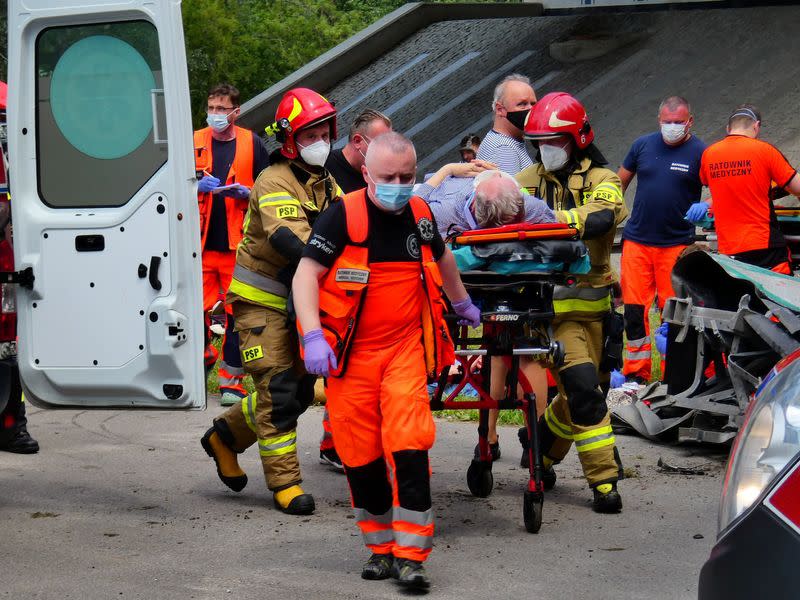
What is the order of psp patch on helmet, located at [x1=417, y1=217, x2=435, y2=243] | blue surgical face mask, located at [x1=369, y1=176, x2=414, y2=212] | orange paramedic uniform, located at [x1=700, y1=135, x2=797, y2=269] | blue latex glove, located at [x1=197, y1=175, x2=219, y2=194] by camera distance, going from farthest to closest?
orange paramedic uniform, located at [x1=700, y1=135, x2=797, y2=269] → blue latex glove, located at [x1=197, y1=175, x2=219, y2=194] → psp patch on helmet, located at [x1=417, y1=217, x2=435, y2=243] → blue surgical face mask, located at [x1=369, y1=176, x2=414, y2=212]

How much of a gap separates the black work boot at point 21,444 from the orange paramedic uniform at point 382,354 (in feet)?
9.92

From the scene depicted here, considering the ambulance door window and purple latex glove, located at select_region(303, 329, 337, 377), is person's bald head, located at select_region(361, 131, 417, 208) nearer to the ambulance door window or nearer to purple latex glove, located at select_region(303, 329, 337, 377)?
purple latex glove, located at select_region(303, 329, 337, 377)

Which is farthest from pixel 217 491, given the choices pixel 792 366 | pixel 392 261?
pixel 792 366

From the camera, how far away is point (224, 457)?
21.9ft

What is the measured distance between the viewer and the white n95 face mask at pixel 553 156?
6422 mm

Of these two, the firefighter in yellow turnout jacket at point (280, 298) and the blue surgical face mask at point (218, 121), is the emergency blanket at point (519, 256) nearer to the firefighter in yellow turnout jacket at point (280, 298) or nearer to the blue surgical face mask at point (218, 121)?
the firefighter in yellow turnout jacket at point (280, 298)

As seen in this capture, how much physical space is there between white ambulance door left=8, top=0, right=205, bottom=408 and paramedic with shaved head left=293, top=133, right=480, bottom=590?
905mm

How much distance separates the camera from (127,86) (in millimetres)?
5902

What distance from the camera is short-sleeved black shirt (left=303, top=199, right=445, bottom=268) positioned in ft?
17.1

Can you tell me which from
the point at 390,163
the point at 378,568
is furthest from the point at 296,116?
the point at 378,568

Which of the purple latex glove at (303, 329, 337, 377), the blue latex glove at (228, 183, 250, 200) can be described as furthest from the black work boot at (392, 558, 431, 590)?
the blue latex glove at (228, 183, 250, 200)

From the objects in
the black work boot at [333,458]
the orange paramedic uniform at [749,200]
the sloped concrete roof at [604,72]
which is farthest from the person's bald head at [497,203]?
the sloped concrete roof at [604,72]

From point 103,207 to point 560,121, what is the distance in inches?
85.4

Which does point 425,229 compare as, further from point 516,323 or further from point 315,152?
point 315,152
